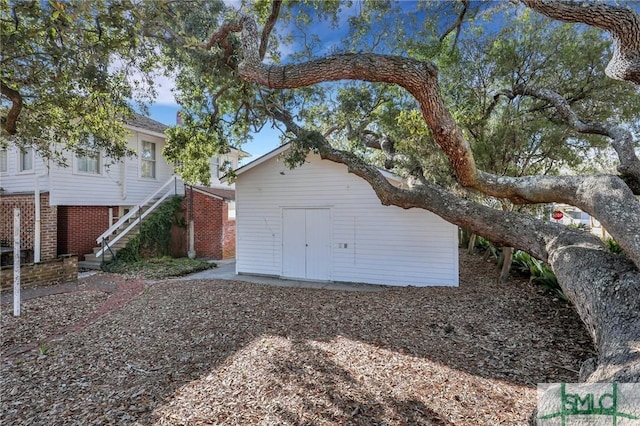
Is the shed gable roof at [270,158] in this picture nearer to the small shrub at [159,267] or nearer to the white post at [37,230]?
the small shrub at [159,267]

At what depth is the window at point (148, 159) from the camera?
13.5 m

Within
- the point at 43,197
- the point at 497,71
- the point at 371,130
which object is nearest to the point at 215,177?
the point at 43,197

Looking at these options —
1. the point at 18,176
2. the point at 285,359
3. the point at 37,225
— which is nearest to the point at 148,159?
the point at 18,176

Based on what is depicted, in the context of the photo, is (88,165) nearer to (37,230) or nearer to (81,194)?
(81,194)

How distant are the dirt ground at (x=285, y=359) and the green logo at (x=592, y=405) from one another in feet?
2.16

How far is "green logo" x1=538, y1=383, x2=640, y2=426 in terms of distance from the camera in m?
1.83

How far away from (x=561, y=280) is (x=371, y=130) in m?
8.27

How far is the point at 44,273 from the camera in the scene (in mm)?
7977

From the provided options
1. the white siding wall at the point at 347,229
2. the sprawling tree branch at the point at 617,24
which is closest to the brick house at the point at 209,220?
the white siding wall at the point at 347,229

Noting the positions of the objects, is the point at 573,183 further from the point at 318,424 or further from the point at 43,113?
the point at 43,113

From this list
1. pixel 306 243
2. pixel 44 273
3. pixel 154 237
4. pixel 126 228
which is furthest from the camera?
pixel 154 237

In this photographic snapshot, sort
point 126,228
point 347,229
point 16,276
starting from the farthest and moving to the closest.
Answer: point 126,228, point 347,229, point 16,276

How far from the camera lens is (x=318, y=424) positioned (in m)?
2.71

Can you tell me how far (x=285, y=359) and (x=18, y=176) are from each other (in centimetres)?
1221
